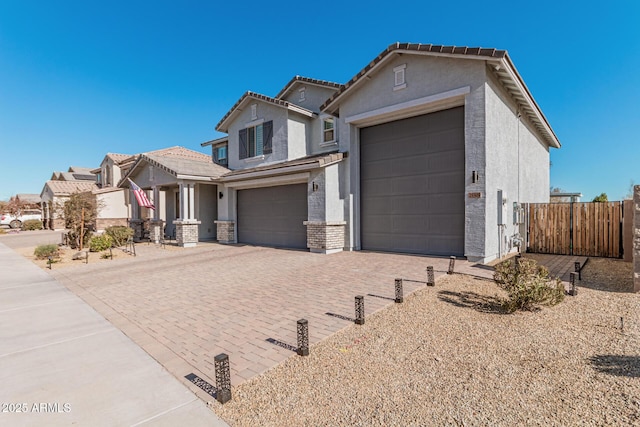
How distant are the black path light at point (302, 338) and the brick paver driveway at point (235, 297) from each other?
0.21 metres

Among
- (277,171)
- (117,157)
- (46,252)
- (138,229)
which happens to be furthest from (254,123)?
(117,157)

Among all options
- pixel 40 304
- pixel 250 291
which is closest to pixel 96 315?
pixel 40 304

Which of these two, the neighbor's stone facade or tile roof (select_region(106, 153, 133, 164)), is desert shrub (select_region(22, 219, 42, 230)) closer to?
tile roof (select_region(106, 153, 133, 164))

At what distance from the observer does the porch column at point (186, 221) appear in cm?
1658

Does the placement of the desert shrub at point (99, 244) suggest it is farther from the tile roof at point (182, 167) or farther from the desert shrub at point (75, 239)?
the tile roof at point (182, 167)

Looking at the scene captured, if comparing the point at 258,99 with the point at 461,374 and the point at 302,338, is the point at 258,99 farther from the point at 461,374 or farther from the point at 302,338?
the point at 461,374

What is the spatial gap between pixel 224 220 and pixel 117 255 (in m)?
5.38

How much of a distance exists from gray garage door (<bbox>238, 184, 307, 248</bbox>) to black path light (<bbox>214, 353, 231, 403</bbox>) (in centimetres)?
1106

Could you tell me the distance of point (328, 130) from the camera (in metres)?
16.2

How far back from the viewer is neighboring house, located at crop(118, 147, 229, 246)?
16750mm

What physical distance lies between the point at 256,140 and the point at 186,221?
19.5ft

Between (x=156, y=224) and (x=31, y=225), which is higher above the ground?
(x=156, y=224)

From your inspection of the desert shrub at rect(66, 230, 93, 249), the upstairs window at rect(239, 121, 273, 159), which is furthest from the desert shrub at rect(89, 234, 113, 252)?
the upstairs window at rect(239, 121, 273, 159)

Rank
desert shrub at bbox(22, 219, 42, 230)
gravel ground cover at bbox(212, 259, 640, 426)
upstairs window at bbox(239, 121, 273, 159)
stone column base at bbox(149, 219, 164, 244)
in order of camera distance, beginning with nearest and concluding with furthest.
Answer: gravel ground cover at bbox(212, 259, 640, 426) → upstairs window at bbox(239, 121, 273, 159) → stone column base at bbox(149, 219, 164, 244) → desert shrub at bbox(22, 219, 42, 230)
